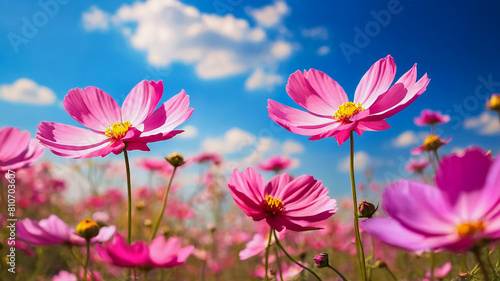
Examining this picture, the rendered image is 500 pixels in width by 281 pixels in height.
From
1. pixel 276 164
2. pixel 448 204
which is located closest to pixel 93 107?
pixel 448 204

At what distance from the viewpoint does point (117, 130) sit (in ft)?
2.11

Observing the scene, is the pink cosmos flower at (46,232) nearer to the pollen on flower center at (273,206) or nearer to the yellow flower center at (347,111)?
the pollen on flower center at (273,206)

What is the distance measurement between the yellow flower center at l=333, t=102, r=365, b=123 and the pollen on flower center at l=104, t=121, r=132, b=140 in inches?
13.8

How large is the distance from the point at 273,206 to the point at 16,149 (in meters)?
0.43

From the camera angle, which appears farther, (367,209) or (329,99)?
(329,99)

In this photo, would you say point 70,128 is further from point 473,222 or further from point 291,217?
point 473,222

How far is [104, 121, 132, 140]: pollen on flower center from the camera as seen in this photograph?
0.63 m

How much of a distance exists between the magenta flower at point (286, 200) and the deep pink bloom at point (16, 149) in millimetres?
346

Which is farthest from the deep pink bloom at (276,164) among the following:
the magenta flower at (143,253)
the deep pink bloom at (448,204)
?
the deep pink bloom at (448,204)

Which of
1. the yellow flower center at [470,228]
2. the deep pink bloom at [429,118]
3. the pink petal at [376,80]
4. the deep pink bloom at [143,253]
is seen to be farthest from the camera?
the deep pink bloom at [429,118]

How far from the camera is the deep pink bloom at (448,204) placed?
0.31 meters

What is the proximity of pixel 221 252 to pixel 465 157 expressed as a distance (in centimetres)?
255

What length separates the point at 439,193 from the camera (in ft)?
1.05

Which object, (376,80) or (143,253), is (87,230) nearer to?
(143,253)
